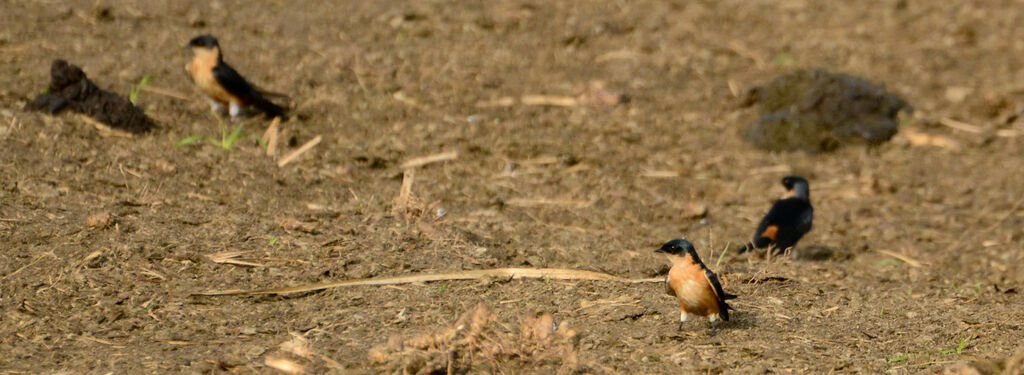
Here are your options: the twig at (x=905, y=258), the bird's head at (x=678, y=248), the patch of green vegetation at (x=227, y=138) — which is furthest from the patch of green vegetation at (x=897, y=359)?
the patch of green vegetation at (x=227, y=138)

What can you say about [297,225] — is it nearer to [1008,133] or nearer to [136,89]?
[136,89]

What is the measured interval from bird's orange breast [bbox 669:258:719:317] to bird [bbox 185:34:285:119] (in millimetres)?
3685

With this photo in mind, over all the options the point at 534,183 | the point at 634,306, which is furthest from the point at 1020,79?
the point at 634,306

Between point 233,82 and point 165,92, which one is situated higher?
point 233,82

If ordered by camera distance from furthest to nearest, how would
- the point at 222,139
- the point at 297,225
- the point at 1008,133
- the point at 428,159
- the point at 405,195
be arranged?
the point at 1008,133 < the point at 428,159 < the point at 222,139 < the point at 405,195 < the point at 297,225

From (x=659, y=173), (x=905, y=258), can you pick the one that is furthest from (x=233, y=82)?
(x=905, y=258)

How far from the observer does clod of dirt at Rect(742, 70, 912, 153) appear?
324 inches

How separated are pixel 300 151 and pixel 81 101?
4.69 ft

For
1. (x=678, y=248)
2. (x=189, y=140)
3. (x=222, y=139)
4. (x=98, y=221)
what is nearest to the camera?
(x=678, y=248)

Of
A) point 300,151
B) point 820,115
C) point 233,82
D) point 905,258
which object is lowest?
point 905,258

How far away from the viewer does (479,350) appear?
3.96 metres

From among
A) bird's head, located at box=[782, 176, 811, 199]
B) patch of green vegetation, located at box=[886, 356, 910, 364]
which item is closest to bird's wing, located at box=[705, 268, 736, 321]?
patch of green vegetation, located at box=[886, 356, 910, 364]

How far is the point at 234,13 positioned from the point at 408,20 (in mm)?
1529

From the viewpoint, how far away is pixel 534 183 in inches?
276
